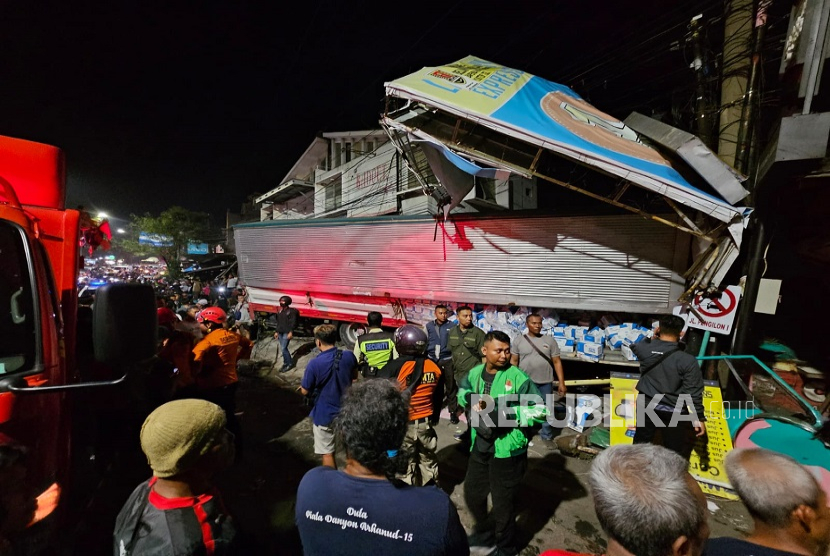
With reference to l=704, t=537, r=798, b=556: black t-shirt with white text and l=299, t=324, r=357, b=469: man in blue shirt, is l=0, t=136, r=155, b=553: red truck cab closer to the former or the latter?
l=299, t=324, r=357, b=469: man in blue shirt

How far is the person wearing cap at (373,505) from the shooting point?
4.04ft

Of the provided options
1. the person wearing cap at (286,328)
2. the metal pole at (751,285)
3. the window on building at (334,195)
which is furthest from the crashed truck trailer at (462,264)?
the window on building at (334,195)

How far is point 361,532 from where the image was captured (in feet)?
4.12

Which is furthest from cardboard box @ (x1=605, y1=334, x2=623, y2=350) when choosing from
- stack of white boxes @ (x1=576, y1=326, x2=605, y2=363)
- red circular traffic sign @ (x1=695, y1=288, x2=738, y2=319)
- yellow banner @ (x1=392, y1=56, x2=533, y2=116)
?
yellow banner @ (x1=392, y1=56, x2=533, y2=116)

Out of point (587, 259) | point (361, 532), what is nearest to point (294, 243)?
point (587, 259)

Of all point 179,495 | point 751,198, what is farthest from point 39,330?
point 751,198

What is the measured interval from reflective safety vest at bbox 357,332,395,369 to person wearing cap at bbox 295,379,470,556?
2.11m

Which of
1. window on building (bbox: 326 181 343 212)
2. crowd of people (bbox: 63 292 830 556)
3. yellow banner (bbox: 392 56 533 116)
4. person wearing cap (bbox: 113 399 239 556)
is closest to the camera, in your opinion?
crowd of people (bbox: 63 292 830 556)

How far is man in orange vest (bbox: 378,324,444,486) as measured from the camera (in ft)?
10.4

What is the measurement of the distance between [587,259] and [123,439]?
6.41m

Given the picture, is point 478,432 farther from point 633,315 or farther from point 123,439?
point 633,315

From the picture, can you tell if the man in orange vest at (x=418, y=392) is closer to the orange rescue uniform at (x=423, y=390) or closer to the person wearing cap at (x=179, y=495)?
the orange rescue uniform at (x=423, y=390)

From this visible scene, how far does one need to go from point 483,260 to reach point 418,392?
3824 millimetres

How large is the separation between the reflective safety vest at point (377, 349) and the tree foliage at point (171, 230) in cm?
3337
